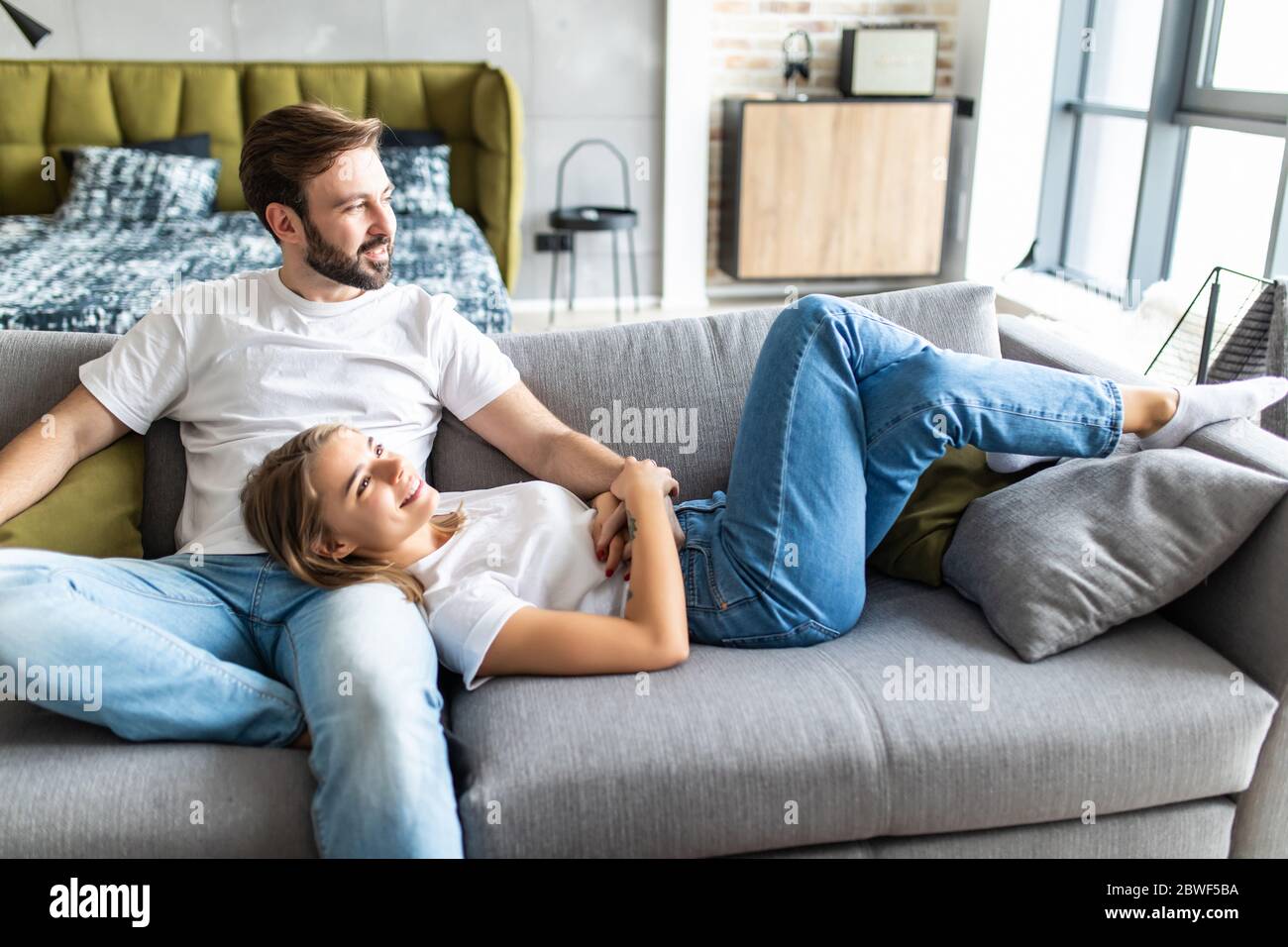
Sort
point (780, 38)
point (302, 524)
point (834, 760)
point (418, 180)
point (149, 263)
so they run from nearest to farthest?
point (834, 760) < point (302, 524) < point (149, 263) < point (418, 180) < point (780, 38)

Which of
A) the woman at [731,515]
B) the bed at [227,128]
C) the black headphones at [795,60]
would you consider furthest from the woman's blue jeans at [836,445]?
the black headphones at [795,60]

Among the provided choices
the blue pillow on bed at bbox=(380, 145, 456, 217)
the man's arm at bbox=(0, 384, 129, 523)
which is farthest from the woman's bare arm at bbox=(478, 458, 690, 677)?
the blue pillow on bed at bbox=(380, 145, 456, 217)

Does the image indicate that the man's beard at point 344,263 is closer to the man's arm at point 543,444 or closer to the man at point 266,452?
the man at point 266,452

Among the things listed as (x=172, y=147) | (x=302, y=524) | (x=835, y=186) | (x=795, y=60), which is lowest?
(x=302, y=524)

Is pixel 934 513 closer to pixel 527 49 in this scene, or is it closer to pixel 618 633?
pixel 618 633

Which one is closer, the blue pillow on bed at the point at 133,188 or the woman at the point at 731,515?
the woman at the point at 731,515

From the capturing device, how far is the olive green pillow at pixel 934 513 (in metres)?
1.71

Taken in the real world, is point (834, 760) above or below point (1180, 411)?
below

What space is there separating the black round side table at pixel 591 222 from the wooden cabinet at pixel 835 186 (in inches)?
17.5

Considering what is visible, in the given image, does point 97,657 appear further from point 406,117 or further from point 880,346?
point 406,117

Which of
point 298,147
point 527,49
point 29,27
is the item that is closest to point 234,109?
point 29,27

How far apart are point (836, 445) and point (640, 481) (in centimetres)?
28

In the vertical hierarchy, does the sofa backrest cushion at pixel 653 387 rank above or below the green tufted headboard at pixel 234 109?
below

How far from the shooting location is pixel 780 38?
4.89 meters
